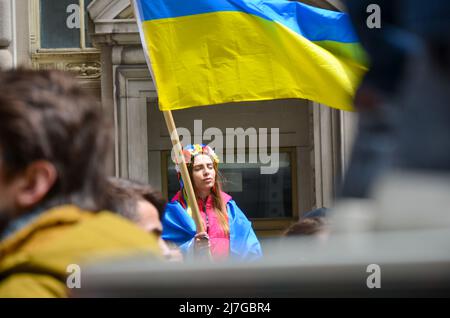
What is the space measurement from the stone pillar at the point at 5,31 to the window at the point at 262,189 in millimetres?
1328

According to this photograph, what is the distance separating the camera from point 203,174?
14.8 feet

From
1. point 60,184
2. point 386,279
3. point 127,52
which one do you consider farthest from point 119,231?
point 127,52

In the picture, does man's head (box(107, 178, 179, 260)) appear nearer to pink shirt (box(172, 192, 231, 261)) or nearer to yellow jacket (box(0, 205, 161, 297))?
yellow jacket (box(0, 205, 161, 297))

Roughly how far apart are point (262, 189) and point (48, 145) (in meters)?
6.41

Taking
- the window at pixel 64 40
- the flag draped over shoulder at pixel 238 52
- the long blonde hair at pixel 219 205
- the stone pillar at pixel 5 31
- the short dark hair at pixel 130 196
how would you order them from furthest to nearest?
the window at pixel 64 40 → the stone pillar at pixel 5 31 → the long blonde hair at pixel 219 205 → the flag draped over shoulder at pixel 238 52 → the short dark hair at pixel 130 196

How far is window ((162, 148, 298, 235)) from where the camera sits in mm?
7176

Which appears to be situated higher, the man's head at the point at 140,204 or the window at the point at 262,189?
the window at the point at 262,189

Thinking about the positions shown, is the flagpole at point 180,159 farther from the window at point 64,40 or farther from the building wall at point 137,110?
the window at point 64,40

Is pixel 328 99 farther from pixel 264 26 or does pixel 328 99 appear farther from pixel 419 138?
pixel 419 138

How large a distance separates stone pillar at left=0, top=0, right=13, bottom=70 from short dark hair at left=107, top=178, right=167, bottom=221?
4878mm

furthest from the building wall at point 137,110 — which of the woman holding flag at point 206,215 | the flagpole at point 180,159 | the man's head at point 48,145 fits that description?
the man's head at point 48,145

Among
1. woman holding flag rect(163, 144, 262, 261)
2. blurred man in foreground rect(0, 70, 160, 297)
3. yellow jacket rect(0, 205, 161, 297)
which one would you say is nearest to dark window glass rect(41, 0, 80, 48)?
woman holding flag rect(163, 144, 262, 261)

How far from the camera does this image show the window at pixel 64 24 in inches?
293

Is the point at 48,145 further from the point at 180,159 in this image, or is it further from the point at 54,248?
the point at 180,159
